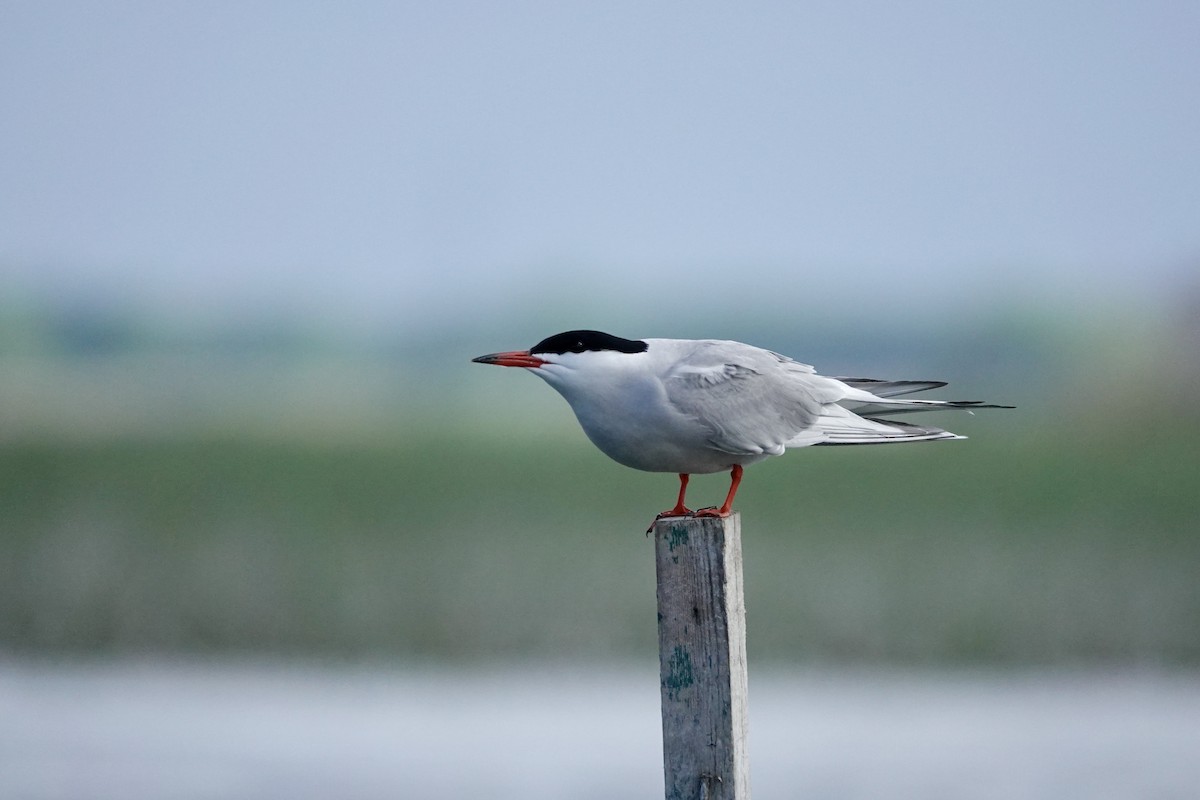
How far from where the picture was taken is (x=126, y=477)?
595 inches

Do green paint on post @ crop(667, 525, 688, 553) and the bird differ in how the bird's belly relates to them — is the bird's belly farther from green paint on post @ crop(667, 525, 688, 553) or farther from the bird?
green paint on post @ crop(667, 525, 688, 553)

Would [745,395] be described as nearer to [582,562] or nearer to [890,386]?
[890,386]

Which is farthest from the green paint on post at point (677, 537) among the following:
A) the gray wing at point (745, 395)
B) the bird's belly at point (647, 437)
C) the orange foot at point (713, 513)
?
the gray wing at point (745, 395)

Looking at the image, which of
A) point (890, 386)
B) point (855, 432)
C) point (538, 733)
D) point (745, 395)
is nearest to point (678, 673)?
point (745, 395)

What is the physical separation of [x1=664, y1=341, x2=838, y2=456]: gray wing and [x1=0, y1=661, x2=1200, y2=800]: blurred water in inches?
226

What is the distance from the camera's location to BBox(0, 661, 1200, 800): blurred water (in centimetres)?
1003

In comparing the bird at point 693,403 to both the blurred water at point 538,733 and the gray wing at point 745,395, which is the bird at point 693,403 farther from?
Answer: the blurred water at point 538,733

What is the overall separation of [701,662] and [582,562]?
28.2ft

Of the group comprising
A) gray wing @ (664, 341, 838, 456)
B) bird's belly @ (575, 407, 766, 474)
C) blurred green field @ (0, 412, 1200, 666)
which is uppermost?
gray wing @ (664, 341, 838, 456)

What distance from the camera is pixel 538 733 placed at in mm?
10844

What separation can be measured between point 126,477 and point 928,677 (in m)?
9.12

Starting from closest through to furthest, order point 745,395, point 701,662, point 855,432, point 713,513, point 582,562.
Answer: point 701,662 < point 713,513 < point 745,395 < point 855,432 < point 582,562

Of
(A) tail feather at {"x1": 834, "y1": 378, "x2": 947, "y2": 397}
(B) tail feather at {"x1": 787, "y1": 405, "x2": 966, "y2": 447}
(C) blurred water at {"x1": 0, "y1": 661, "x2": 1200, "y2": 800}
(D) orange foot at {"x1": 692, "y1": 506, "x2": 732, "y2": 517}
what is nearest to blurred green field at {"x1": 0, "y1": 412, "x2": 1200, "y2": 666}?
(C) blurred water at {"x1": 0, "y1": 661, "x2": 1200, "y2": 800}

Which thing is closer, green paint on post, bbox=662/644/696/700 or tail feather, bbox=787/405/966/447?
green paint on post, bbox=662/644/696/700
